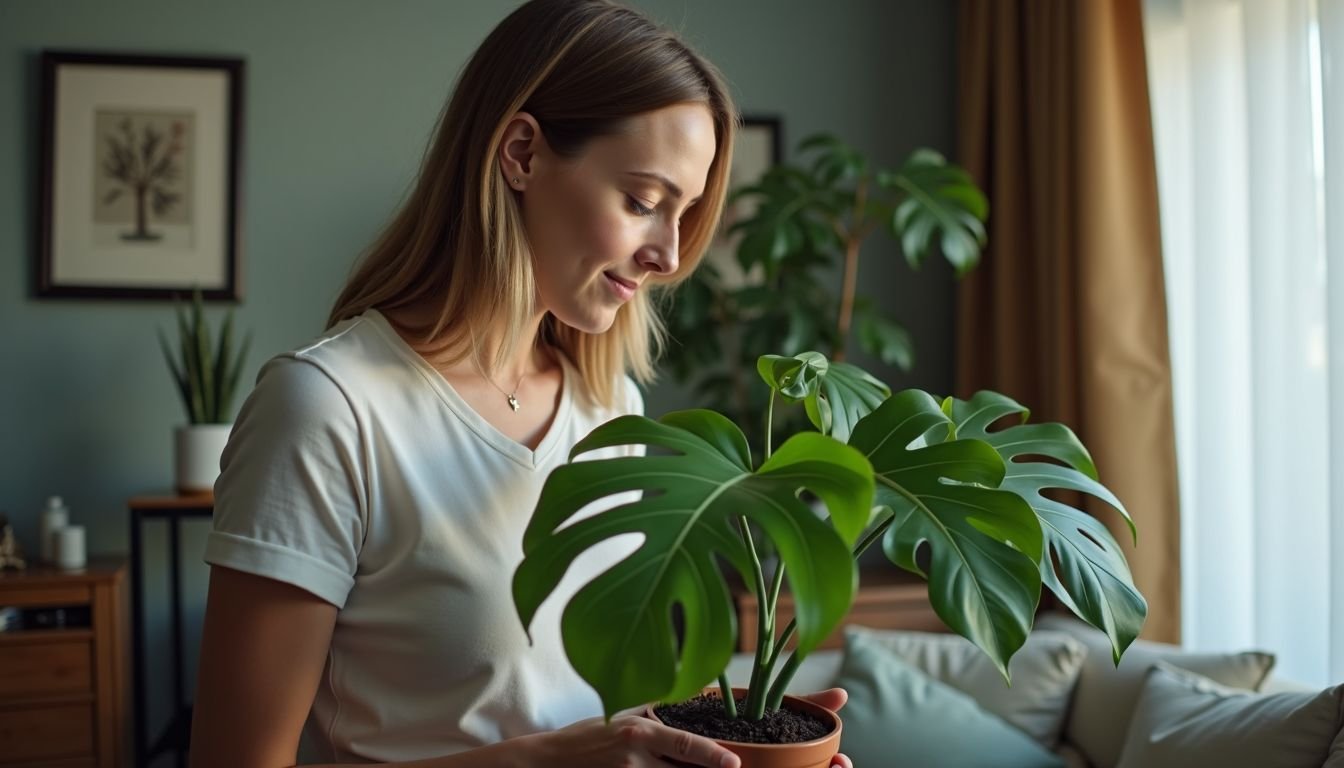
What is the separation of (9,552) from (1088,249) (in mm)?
3064

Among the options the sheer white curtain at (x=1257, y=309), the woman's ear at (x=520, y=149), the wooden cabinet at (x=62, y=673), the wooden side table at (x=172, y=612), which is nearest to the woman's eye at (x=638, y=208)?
the woman's ear at (x=520, y=149)

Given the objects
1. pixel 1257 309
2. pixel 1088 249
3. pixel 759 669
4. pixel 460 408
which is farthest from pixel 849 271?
pixel 759 669

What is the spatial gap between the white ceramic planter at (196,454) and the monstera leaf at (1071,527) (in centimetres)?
255

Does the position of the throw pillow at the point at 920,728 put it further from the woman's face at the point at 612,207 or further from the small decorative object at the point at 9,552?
the small decorative object at the point at 9,552

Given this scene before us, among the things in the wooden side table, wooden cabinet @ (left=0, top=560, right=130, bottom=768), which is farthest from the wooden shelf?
the wooden side table

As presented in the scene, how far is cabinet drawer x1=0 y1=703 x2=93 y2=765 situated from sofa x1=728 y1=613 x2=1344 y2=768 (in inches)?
71.3

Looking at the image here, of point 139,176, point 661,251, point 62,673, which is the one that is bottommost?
point 62,673

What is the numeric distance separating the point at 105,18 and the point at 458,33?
3.47 feet

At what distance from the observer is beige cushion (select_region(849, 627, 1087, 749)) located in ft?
8.23

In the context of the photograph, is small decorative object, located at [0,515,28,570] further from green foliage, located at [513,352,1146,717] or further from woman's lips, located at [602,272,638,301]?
green foliage, located at [513,352,1146,717]

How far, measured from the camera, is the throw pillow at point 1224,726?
1.84 m

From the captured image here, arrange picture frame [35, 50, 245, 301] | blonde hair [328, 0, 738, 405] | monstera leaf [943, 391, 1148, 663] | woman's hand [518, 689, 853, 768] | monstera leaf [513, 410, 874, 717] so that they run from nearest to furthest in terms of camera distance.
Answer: monstera leaf [513, 410, 874, 717] < woman's hand [518, 689, 853, 768] < monstera leaf [943, 391, 1148, 663] < blonde hair [328, 0, 738, 405] < picture frame [35, 50, 245, 301]

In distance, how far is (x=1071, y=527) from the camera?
1.06m

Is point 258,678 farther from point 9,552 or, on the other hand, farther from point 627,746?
point 9,552
